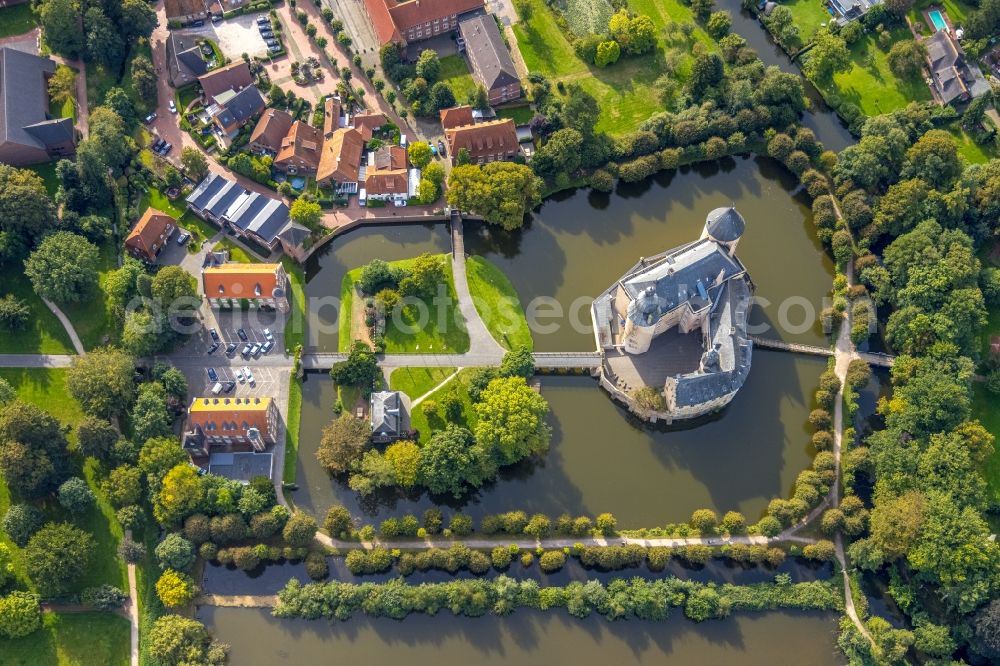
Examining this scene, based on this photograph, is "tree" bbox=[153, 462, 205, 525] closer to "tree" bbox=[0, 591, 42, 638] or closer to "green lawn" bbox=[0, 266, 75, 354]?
"tree" bbox=[0, 591, 42, 638]

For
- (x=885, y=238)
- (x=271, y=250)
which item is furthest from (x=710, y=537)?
(x=271, y=250)

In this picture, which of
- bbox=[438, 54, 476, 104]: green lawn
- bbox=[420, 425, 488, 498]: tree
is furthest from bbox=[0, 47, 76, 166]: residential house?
bbox=[420, 425, 488, 498]: tree

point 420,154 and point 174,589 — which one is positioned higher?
point 420,154

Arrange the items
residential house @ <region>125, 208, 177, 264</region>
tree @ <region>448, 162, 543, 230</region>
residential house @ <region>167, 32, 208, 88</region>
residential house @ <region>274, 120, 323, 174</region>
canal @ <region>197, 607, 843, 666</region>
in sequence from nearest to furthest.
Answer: canal @ <region>197, 607, 843, 666</region>
residential house @ <region>125, 208, 177, 264</region>
tree @ <region>448, 162, 543, 230</region>
residential house @ <region>274, 120, 323, 174</region>
residential house @ <region>167, 32, 208, 88</region>

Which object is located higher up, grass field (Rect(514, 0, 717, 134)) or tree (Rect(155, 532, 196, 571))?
grass field (Rect(514, 0, 717, 134))

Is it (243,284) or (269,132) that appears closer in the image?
(243,284)

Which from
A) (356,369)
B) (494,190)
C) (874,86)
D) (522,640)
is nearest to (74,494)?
(356,369)

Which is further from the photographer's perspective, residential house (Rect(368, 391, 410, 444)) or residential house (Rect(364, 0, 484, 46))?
residential house (Rect(364, 0, 484, 46))

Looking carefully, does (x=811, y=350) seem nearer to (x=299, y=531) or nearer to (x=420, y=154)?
(x=420, y=154)

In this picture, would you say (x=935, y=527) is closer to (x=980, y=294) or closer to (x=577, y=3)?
(x=980, y=294)
